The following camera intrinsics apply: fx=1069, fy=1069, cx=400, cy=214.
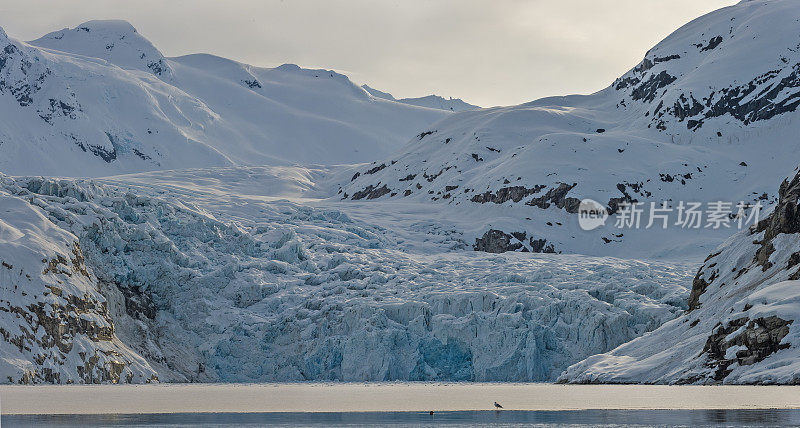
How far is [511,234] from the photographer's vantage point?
13075 cm

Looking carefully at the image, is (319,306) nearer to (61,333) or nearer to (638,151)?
(61,333)

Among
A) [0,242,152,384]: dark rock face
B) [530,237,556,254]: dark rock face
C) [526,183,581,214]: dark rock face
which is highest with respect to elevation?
[526,183,581,214]: dark rock face

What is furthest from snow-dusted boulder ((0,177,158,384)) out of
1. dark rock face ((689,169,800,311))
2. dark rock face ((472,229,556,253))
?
dark rock face ((472,229,556,253))

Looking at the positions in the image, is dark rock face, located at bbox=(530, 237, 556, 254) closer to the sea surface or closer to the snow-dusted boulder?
the sea surface

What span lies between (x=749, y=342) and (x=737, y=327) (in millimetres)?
1672

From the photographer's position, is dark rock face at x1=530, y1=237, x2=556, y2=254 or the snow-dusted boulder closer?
the snow-dusted boulder

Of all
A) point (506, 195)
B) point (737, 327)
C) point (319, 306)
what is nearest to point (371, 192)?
point (506, 195)

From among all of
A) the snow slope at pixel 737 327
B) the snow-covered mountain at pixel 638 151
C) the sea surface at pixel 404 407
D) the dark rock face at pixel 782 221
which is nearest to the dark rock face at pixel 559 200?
the snow-covered mountain at pixel 638 151

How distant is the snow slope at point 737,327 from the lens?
60531mm

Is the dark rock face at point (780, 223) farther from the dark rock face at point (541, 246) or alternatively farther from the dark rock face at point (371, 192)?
the dark rock face at point (371, 192)

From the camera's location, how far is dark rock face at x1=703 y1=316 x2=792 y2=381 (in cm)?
6050

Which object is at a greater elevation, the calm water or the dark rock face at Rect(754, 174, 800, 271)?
the dark rock face at Rect(754, 174, 800, 271)

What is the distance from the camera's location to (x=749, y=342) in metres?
61.7

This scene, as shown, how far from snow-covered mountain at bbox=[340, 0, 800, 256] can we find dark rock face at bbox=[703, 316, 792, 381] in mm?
64486
